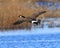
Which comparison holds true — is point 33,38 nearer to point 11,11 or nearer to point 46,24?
point 46,24

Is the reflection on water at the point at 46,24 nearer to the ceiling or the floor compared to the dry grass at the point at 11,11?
nearer to the floor

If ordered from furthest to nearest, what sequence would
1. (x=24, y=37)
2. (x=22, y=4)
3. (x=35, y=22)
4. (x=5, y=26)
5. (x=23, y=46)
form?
(x=22, y=4) → (x=5, y=26) → (x=35, y=22) → (x=24, y=37) → (x=23, y=46)

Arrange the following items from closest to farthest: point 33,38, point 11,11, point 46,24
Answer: point 33,38 → point 46,24 → point 11,11

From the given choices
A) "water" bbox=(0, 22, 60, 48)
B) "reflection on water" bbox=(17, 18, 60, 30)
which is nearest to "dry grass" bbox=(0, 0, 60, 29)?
"reflection on water" bbox=(17, 18, 60, 30)

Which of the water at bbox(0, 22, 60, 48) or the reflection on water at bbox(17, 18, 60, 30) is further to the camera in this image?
the reflection on water at bbox(17, 18, 60, 30)

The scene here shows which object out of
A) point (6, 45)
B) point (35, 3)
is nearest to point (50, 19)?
point (35, 3)

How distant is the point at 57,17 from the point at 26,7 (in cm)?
106

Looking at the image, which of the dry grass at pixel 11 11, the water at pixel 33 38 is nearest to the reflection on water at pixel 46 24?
the dry grass at pixel 11 11

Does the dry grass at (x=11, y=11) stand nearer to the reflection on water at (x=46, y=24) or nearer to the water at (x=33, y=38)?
the reflection on water at (x=46, y=24)

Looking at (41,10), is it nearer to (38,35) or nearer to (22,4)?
(22,4)

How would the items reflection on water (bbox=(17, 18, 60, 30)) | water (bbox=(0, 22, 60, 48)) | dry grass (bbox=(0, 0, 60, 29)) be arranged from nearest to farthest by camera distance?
water (bbox=(0, 22, 60, 48))
reflection on water (bbox=(17, 18, 60, 30))
dry grass (bbox=(0, 0, 60, 29))

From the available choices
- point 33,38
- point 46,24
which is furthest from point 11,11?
point 33,38

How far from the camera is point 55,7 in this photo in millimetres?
10773

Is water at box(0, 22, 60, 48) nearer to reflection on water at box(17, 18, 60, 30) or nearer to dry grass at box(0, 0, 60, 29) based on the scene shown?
reflection on water at box(17, 18, 60, 30)
